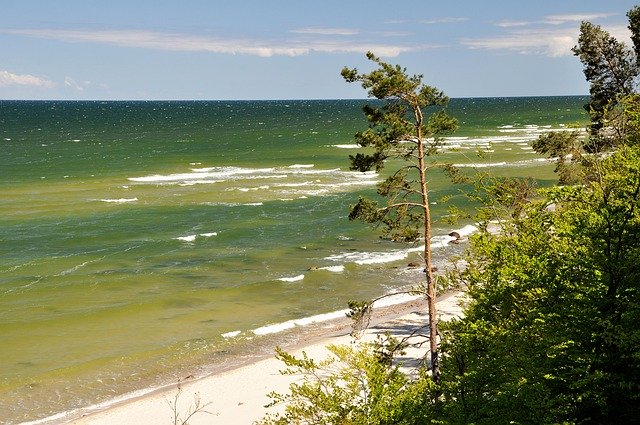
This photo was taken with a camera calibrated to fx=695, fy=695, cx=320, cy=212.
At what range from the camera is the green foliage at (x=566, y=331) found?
1209cm

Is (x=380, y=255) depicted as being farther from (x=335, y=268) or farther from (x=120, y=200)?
(x=120, y=200)

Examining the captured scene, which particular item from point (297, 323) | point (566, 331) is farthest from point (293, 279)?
point (566, 331)

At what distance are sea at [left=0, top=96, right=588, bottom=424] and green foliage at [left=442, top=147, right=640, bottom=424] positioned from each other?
3398 millimetres

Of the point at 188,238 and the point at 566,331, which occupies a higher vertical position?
the point at 566,331

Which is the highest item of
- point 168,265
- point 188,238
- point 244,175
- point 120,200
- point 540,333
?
point 540,333

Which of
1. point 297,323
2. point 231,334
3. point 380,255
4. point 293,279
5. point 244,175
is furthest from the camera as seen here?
point 244,175

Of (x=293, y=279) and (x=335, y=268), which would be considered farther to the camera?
(x=335, y=268)

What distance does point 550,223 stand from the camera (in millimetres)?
16281

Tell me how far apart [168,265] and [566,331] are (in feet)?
104

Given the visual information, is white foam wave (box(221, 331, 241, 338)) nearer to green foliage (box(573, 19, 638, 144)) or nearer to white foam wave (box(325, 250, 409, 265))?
white foam wave (box(325, 250, 409, 265))

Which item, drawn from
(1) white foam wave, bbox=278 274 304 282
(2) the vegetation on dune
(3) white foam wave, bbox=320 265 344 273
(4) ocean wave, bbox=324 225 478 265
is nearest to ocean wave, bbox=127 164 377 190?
(4) ocean wave, bbox=324 225 478 265

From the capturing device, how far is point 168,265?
4122 cm

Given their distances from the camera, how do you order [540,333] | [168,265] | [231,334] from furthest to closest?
[168,265] < [231,334] < [540,333]

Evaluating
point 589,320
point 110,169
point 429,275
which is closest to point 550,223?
point 429,275
